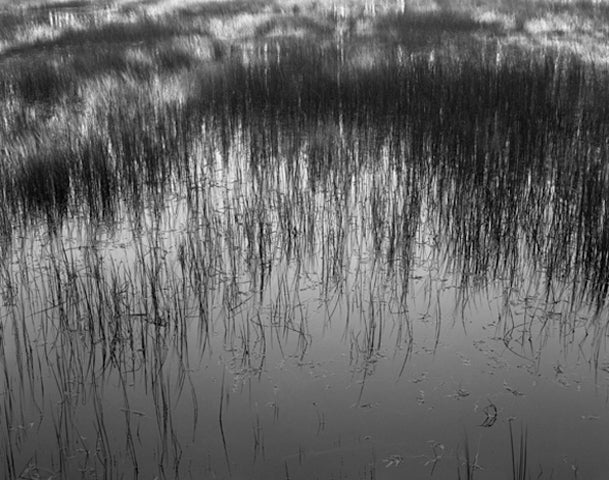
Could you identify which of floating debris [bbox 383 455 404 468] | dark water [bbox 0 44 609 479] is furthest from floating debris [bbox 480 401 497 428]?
floating debris [bbox 383 455 404 468]

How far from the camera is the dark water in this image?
2742 mm

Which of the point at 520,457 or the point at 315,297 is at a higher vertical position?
the point at 315,297

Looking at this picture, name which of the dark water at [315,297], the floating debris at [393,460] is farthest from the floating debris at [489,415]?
the floating debris at [393,460]

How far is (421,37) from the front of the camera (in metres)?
10.2

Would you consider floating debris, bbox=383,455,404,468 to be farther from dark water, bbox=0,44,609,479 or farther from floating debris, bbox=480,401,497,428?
floating debris, bbox=480,401,497,428

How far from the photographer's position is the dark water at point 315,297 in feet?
9.00

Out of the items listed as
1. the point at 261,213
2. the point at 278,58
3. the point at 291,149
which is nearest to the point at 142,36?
the point at 278,58

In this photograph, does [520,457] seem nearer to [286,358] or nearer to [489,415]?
[489,415]

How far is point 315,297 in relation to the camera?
375 cm

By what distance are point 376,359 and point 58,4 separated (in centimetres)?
1705

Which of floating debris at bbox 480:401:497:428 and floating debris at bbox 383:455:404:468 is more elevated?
floating debris at bbox 480:401:497:428

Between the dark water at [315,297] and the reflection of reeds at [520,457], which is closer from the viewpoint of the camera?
the reflection of reeds at [520,457]

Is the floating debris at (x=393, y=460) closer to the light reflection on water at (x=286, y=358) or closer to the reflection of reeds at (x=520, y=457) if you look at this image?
the light reflection on water at (x=286, y=358)

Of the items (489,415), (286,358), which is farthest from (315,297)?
(489,415)
